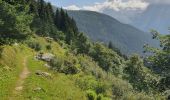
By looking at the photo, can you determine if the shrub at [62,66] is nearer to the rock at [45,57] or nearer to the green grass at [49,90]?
the rock at [45,57]

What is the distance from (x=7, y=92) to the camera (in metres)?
36.6

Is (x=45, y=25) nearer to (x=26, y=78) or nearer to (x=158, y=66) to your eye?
(x=26, y=78)

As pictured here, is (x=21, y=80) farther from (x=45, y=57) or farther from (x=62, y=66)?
(x=45, y=57)

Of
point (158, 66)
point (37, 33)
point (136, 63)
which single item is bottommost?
point (136, 63)

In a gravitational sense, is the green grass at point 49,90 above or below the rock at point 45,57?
above

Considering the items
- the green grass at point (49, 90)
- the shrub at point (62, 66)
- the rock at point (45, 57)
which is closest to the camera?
the green grass at point (49, 90)

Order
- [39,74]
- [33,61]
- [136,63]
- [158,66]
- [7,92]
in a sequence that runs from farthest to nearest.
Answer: [136,63]
[33,61]
[39,74]
[7,92]
[158,66]

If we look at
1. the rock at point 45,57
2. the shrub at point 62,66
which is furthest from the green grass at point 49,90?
the rock at point 45,57

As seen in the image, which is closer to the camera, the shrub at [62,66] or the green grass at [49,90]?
the green grass at [49,90]

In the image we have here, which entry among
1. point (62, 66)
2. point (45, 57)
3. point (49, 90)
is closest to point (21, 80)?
point (49, 90)

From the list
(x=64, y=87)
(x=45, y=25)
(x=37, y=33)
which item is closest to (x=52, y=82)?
(x=64, y=87)

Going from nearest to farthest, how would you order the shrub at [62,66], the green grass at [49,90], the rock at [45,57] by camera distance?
the green grass at [49,90], the shrub at [62,66], the rock at [45,57]

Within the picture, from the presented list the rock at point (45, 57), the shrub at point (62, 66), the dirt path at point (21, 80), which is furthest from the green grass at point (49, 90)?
the rock at point (45, 57)

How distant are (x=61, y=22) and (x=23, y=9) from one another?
108 m
